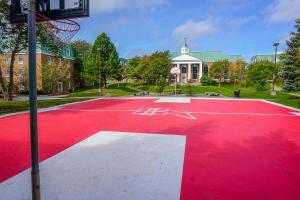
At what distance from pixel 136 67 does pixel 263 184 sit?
179 ft

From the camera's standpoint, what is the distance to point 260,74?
46750 mm

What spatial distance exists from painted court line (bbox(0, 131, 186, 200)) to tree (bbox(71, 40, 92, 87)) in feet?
164

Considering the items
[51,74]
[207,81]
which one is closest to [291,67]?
[51,74]

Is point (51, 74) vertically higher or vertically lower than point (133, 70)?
lower

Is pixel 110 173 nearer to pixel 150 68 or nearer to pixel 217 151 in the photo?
pixel 217 151

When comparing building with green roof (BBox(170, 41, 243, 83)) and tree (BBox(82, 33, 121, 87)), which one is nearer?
tree (BBox(82, 33, 121, 87))

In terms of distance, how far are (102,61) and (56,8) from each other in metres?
47.5

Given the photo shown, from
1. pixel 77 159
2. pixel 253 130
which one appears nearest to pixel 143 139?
pixel 77 159

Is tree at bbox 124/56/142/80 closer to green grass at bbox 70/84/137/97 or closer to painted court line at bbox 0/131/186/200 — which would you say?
green grass at bbox 70/84/137/97

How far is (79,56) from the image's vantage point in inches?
2466

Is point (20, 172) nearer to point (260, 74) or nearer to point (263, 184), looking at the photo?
point (263, 184)

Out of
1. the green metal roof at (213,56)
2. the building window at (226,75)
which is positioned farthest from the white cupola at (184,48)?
the building window at (226,75)

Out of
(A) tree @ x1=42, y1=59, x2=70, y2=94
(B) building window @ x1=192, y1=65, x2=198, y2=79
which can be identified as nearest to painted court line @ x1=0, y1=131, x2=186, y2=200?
(A) tree @ x1=42, y1=59, x2=70, y2=94

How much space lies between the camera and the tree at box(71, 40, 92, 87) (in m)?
56.0
